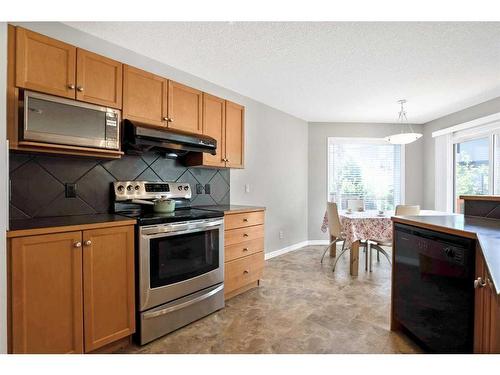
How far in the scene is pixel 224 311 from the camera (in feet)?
7.66

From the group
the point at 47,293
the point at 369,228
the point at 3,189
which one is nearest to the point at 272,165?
the point at 369,228

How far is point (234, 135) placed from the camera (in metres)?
2.97

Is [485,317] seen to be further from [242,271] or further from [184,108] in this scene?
[184,108]

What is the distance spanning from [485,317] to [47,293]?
2.19m

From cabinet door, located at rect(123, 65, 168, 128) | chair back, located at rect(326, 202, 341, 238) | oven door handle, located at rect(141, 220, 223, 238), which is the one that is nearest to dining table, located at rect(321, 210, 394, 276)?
chair back, located at rect(326, 202, 341, 238)

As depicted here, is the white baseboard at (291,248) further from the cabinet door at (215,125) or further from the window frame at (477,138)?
the window frame at (477,138)

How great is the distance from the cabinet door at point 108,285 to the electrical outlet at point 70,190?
2.07 feet

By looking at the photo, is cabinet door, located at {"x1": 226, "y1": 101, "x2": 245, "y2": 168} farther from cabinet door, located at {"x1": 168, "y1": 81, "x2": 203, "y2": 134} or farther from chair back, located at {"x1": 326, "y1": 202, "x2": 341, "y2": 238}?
chair back, located at {"x1": 326, "y1": 202, "x2": 341, "y2": 238}

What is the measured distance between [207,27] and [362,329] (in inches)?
102

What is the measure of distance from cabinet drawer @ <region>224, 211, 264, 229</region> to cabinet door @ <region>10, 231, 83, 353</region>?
124 cm

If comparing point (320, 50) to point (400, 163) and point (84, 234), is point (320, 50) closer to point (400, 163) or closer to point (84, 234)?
point (84, 234)

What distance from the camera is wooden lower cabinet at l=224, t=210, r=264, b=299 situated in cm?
249

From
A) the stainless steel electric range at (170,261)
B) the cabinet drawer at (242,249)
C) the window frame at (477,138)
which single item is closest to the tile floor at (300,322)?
the stainless steel electric range at (170,261)

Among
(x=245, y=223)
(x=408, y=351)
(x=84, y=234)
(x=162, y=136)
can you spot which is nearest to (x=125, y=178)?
(x=162, y=136)
